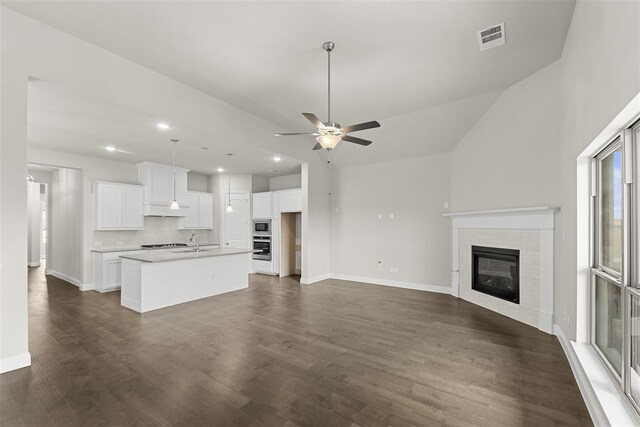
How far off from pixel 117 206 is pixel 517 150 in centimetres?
784

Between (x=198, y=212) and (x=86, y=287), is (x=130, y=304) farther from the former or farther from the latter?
(x=198, y=212)

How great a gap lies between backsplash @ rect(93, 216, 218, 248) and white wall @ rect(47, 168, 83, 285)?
44 cm

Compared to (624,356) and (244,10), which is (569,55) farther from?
(244,10)

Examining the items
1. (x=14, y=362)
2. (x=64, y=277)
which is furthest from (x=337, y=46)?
(x=64, y=277)

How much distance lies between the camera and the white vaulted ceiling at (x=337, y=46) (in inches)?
107

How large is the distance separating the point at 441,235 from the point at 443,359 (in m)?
3.39

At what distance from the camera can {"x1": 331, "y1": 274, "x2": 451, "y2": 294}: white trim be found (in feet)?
19.8

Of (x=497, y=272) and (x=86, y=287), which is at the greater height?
(x=497, y=272)

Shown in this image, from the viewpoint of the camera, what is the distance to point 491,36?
3127mm

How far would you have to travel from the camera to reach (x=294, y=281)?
7230 mm

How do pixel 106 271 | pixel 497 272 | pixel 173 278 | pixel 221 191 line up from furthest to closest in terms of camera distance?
pixel 221 191, pixel 106 271, pixel 173 278, pixel 497 272

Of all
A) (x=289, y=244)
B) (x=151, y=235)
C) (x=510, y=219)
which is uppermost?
(x=510, y=219)

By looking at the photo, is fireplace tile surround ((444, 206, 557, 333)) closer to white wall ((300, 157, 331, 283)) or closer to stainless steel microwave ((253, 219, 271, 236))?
white wall ((300, 157, 331, 283))

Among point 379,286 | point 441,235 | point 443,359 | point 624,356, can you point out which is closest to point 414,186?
point 441,235
